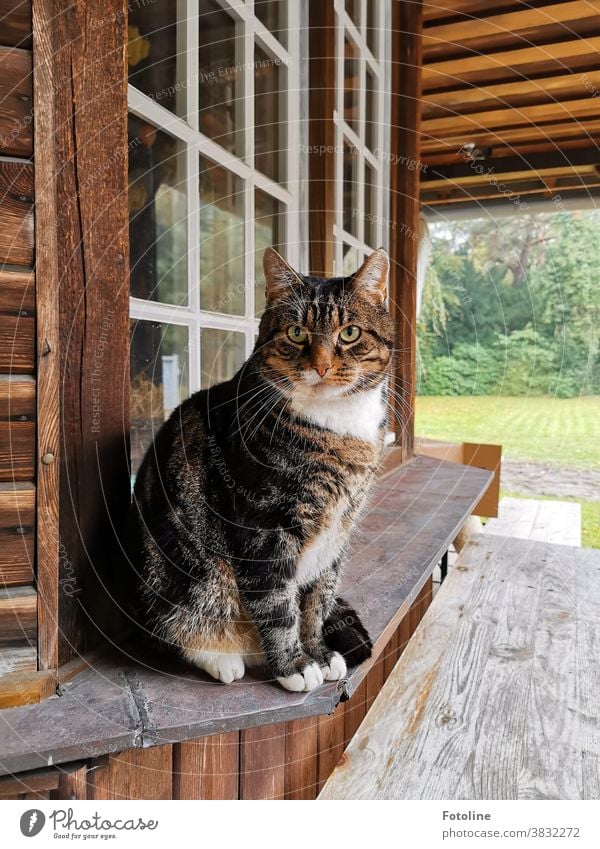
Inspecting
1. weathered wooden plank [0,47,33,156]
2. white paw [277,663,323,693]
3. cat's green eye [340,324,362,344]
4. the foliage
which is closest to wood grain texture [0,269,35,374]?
weathered wooden plank [0,47,33,156]

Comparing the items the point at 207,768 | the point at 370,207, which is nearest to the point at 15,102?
the point at 207,768

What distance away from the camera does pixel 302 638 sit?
0.71 meters

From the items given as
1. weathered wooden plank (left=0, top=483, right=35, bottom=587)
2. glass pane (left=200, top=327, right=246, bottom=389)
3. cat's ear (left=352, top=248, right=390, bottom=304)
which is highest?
cat's ear (left=352, top=248, right=390, bottom=304)

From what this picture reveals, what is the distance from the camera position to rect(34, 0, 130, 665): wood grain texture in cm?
54

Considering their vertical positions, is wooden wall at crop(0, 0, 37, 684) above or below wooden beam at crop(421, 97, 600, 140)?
below

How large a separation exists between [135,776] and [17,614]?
23cm

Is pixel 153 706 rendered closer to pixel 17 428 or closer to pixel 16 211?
pixel 17 428

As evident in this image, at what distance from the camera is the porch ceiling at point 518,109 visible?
2.93 ft

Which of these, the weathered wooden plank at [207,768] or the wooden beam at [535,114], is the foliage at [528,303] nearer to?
the wooden beam at [535,114]

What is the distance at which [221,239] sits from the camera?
92 cm

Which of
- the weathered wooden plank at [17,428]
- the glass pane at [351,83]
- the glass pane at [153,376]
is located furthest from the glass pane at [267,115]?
the weathered wooden plank at [17,428]

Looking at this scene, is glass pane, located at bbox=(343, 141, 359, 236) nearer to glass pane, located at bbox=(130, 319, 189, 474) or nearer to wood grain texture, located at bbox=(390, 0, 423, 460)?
wood grain texture, located at bbox=(390, 0, 423, 460)
